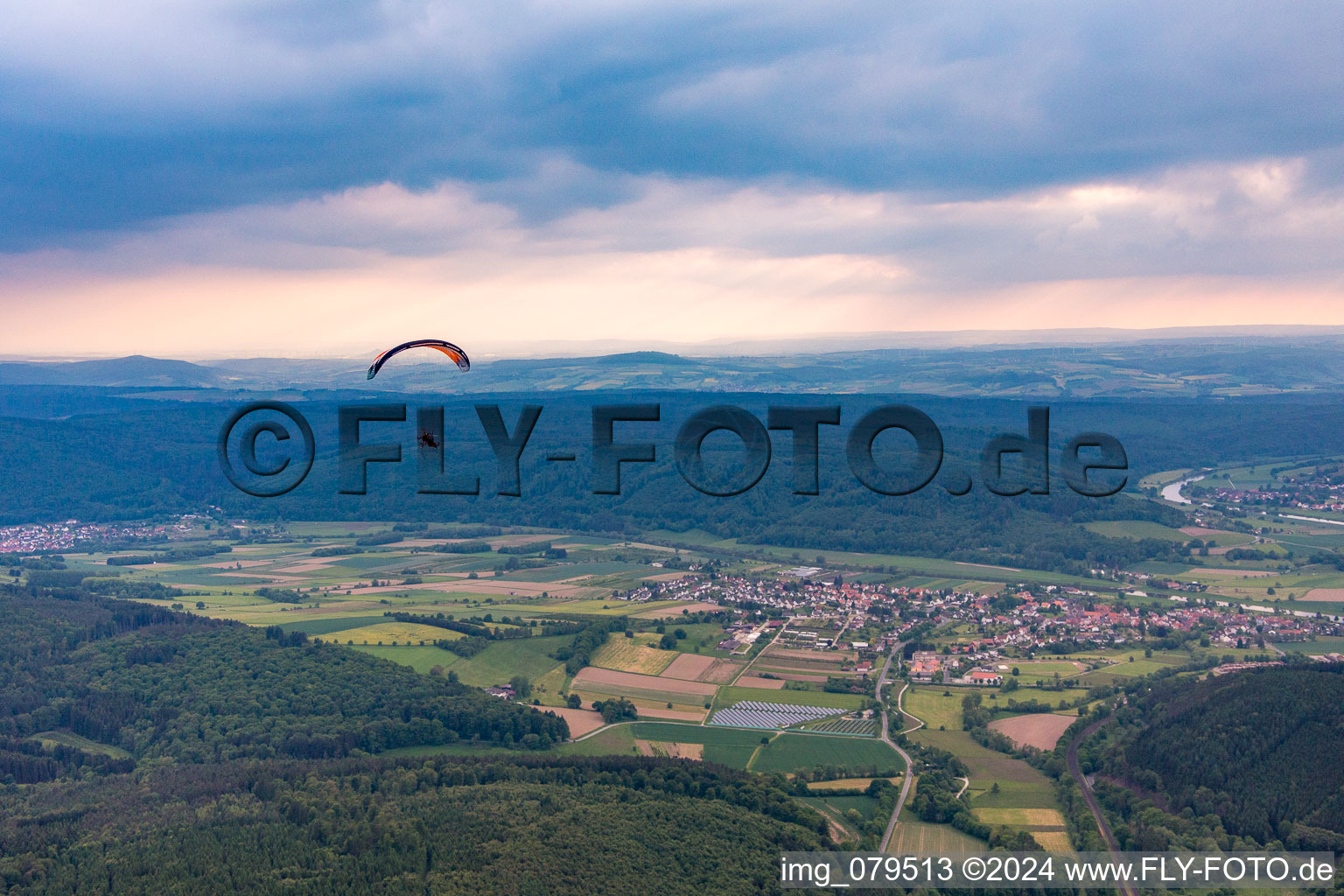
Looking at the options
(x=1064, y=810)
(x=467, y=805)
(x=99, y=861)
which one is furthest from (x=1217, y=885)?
(x=99, y=861)

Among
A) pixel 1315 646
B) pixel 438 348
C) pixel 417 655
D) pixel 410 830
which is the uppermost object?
pixel 438 348

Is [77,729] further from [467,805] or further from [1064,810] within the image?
[1064,810]

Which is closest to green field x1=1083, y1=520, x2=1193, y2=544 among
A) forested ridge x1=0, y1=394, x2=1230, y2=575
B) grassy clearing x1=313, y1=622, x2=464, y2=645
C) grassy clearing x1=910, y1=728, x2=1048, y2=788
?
forested ridge x1=0, y1=394, x2=1230, y2=575

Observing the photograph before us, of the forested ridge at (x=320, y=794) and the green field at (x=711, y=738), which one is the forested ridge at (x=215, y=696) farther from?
the green field at (x=711, y=738)

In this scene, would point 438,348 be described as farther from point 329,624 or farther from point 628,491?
point 628,491

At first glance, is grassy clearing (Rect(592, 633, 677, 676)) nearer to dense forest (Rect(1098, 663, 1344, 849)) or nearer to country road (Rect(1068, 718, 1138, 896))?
country road (Rect(1068, 718, 1138, 896))

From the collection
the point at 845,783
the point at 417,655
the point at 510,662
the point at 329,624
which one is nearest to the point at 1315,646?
the point at 845,783

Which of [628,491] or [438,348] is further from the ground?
[438,348]
